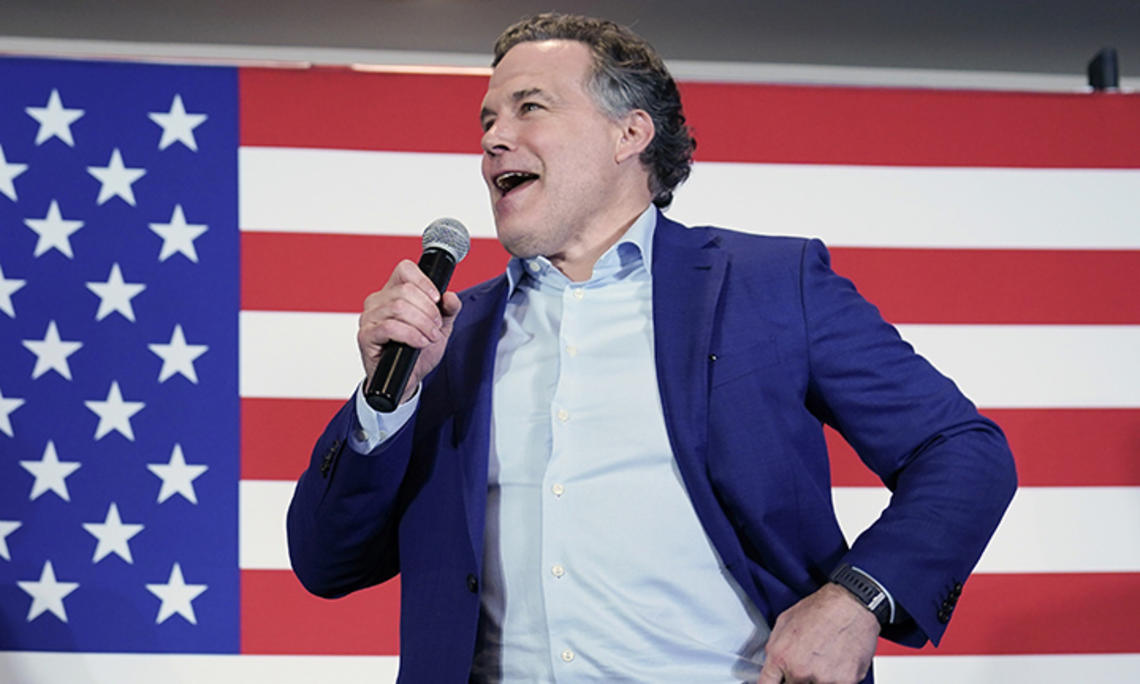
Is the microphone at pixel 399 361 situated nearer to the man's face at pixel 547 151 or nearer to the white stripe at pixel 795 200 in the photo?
the man's face at pixel 547 151

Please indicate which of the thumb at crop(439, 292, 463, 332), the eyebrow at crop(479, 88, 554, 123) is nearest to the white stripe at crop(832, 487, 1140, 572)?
the eyebrow at crop(479, 88, 554, 123)

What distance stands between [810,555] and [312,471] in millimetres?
577

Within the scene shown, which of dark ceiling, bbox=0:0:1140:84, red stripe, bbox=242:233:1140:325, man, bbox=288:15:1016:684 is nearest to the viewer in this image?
man, bbox=288:15:1016:684

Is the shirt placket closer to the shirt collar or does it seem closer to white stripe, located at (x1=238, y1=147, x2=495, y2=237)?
the shirt collar

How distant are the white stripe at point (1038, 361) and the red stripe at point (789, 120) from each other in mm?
337

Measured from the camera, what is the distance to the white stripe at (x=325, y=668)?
6.72 feet

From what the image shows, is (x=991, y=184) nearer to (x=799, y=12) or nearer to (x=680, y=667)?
(x=799, y=12)

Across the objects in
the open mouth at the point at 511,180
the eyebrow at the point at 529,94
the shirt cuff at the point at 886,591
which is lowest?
the shirt cuff at the point at 886,591

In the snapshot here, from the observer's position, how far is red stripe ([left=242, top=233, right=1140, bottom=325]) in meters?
2.14

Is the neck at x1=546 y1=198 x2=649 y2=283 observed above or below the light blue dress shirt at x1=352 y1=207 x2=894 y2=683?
above

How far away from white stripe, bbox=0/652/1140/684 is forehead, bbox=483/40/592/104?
3.74 ft

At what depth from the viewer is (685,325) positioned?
1324 mm

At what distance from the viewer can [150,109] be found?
2.12m

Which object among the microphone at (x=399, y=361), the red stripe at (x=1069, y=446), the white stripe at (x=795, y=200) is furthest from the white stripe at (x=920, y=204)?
the microphone at (x=399, y=361)
